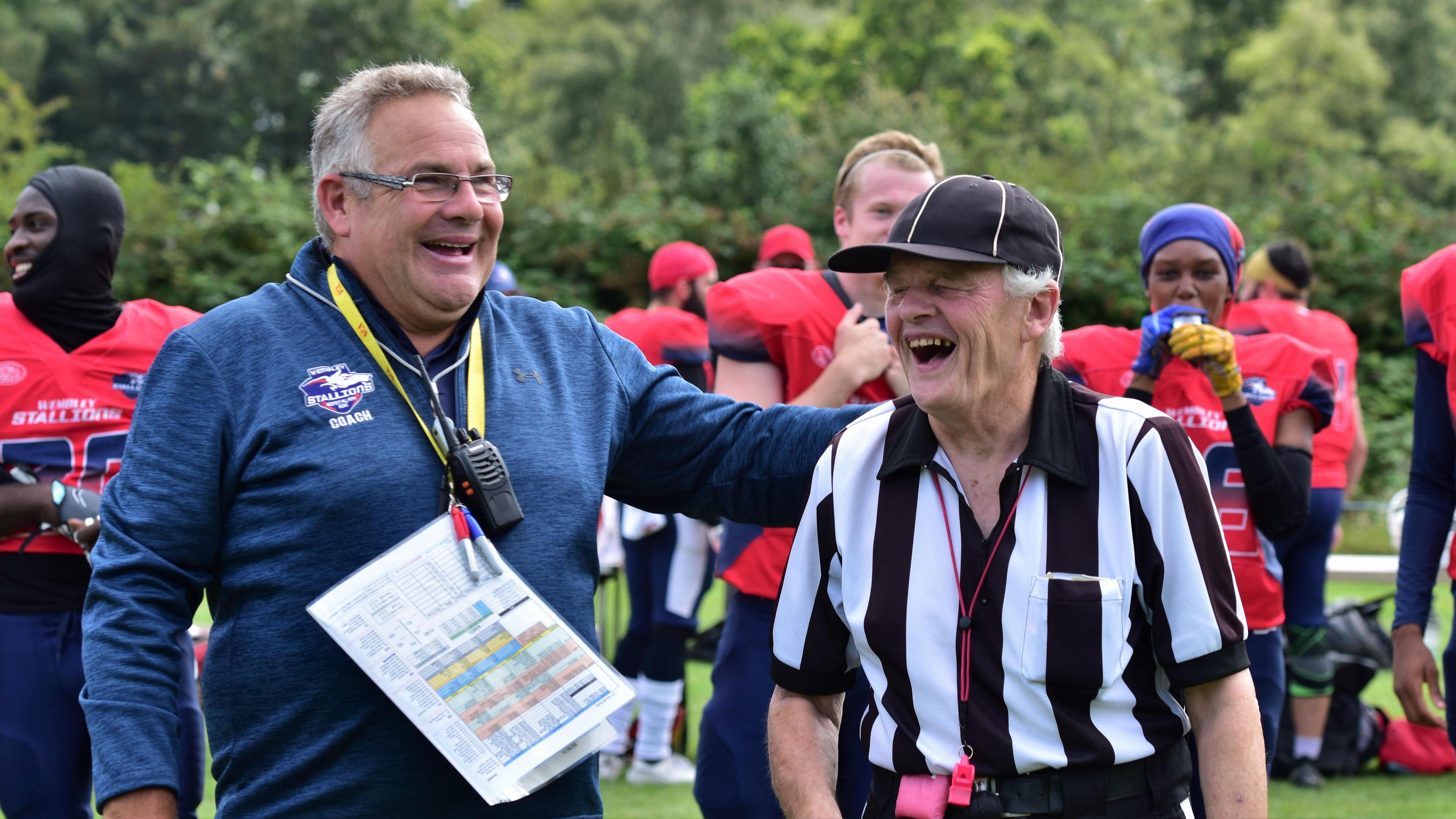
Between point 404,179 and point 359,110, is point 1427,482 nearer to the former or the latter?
point 404,179

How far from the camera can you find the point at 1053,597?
2295 mm

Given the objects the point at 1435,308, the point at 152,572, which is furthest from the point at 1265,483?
the point at 152,572

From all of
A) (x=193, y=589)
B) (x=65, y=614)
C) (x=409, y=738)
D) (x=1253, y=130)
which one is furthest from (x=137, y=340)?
(x=1253, y=130)

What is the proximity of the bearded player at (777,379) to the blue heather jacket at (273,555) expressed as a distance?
1318mm

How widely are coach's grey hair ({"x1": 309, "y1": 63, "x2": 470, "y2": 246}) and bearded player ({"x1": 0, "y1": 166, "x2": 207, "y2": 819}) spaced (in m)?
1.69

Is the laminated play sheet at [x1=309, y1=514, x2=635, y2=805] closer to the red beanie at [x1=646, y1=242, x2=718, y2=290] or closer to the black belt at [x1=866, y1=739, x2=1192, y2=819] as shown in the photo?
the black belt at [x1=866, y1=739, x2=1192, y2=819]

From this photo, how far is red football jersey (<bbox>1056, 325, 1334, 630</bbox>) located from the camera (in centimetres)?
422

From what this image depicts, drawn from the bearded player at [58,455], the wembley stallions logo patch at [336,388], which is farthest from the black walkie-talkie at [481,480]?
the bearded player at [58,455]

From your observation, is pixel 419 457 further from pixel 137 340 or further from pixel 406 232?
pixel 137 340

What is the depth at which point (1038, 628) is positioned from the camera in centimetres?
229

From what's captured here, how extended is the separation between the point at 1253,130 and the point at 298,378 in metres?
32.8

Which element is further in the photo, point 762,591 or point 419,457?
point 762,591

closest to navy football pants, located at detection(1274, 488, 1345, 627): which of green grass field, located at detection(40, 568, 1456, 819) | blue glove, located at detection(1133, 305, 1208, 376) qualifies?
green grass field, located at detection(40, 568, 1456, 819)

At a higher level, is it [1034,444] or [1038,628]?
[1034,444]
